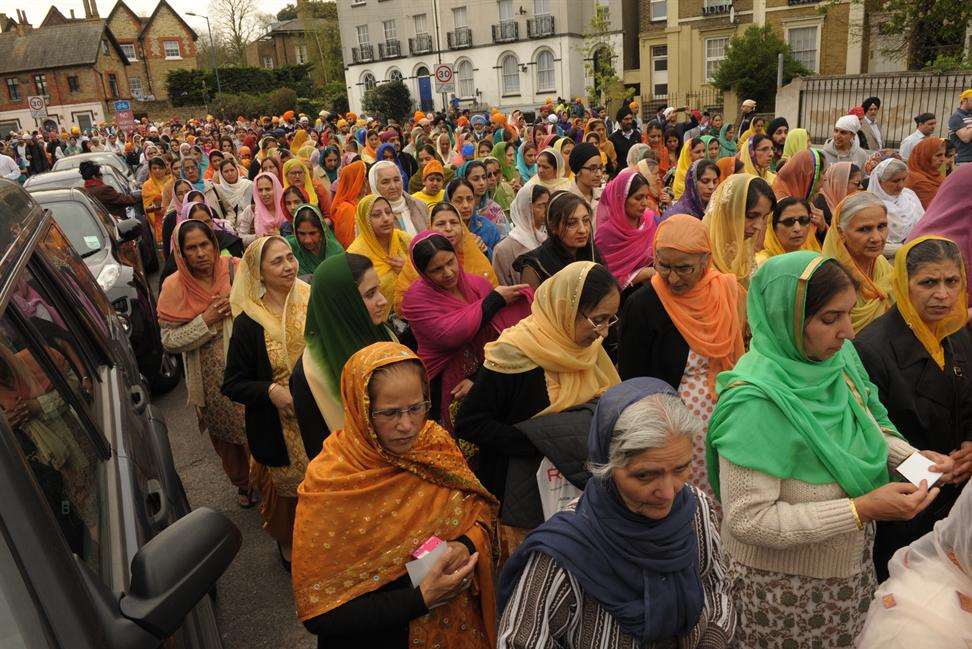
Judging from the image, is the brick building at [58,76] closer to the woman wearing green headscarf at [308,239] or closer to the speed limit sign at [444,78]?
the speed limit sign at [444,78]

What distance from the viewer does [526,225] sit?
6.05m

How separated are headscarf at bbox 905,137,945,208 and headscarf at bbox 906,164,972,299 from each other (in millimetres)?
3120

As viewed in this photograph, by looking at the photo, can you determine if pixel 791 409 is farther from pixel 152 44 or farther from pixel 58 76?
pixel 152 44

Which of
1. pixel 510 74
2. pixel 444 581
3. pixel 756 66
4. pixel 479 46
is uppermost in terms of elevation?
pixel 479 46

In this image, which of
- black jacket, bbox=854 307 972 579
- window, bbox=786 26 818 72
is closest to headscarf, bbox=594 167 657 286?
black jacket, bbox=854 307 972 579

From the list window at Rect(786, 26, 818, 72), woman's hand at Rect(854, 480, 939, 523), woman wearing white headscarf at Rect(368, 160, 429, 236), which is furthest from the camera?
window at Rect(786, 26, 818, 72)

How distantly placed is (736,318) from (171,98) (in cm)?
6151

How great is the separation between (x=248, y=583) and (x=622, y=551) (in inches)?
119

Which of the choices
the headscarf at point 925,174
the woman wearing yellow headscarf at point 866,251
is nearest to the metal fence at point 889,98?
the headscarf at point 925,174

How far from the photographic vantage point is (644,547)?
1869 mm

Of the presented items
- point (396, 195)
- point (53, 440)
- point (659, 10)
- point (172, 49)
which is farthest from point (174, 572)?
point (172, 49)

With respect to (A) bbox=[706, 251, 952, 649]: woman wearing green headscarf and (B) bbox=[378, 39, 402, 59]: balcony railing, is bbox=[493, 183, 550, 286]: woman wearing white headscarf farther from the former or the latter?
(B) bbox=[378, 39, 402, 59]: balcony railing

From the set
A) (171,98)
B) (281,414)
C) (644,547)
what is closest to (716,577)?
A: (644,547)

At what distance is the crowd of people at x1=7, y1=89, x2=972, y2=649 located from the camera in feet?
6.21
